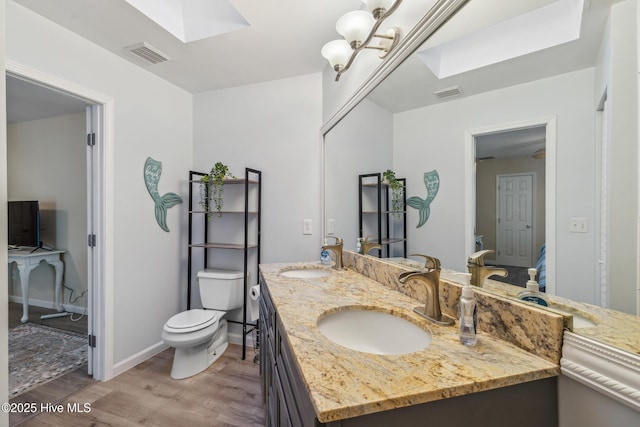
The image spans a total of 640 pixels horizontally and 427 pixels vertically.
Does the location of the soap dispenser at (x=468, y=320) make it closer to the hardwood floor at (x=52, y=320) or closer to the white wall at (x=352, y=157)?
the white wall at (x=352, y=157)

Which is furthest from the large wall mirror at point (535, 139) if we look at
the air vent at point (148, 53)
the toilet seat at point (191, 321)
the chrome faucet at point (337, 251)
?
the air vent at point (148, 53)

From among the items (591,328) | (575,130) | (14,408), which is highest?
(575,130)

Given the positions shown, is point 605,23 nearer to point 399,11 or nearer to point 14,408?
point 399,11

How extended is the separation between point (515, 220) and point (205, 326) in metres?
2.03

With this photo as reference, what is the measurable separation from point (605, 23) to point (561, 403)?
84 centimetres

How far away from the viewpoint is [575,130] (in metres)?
0.68

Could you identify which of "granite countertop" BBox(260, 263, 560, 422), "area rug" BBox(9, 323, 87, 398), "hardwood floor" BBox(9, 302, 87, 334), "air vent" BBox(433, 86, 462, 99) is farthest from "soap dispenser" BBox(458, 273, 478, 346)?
"hardwood floor" BBox(9, 302, 87, 334)

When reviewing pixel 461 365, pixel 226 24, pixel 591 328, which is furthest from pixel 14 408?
pixel 591 328

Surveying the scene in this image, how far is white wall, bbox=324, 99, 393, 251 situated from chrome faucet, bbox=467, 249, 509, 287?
21.9 inches

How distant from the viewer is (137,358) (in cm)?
227

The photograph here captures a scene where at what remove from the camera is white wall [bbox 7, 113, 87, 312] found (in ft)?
11.1

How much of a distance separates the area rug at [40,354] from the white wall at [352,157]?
2.35 m

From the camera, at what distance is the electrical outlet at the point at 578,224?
67 centimetres

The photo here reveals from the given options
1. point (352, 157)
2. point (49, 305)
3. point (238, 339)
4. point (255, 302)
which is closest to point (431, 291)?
point (352, 157)
